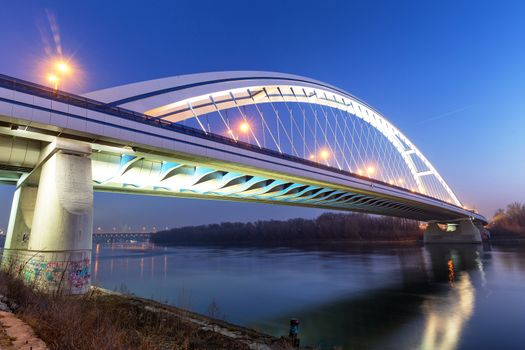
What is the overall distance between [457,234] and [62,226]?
7868 cm

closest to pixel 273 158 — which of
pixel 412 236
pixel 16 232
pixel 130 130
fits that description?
pixel 130 130

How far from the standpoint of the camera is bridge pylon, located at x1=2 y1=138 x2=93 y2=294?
9.77m

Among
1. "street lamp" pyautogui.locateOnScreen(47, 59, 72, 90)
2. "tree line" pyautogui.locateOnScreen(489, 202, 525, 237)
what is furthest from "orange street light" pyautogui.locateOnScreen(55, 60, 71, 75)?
"tree line" pyautogui.locateOnScreen(489, 202, 525, 237)

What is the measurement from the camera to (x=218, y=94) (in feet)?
67.8

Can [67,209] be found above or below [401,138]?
below

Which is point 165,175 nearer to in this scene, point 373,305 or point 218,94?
point 218,94

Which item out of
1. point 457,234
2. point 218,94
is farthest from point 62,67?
point 457,234

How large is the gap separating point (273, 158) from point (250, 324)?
10461 mm

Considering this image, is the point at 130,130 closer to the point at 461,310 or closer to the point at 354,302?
the point at 354,302

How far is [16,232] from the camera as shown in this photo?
13266mm

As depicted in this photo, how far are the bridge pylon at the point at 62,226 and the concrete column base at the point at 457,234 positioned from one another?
7667cm

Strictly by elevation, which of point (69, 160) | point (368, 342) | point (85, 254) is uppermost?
point (69, 160)

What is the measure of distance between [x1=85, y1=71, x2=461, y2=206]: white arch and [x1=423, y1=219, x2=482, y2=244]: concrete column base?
134ft

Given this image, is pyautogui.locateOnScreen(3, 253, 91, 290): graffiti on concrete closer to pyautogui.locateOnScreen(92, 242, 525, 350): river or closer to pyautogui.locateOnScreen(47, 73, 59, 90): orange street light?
pyautogui.locateOnScreen(92, 242, 525, 350): river
